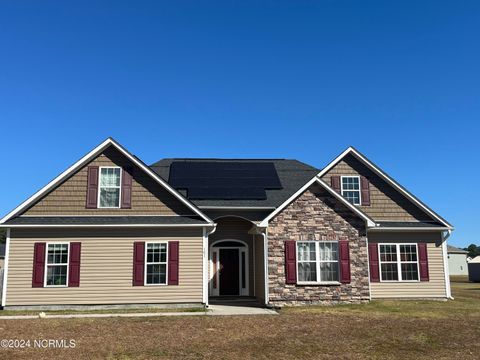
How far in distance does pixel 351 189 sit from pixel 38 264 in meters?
13.8

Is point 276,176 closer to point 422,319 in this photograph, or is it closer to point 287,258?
point 287,258

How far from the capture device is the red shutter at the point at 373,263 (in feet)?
66.7

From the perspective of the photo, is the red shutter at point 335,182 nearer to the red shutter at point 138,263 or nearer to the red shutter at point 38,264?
the red shutter at point 138,263

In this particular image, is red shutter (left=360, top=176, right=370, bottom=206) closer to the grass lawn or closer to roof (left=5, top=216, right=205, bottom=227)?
the grass lawn

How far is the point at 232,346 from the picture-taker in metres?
10.7

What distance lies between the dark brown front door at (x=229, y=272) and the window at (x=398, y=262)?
6.61m

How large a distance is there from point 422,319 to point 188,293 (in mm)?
8357

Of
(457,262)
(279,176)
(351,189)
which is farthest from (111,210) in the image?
(457,262)

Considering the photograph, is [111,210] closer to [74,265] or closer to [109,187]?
[109,187]

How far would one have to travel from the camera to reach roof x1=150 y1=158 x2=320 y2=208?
2081cm

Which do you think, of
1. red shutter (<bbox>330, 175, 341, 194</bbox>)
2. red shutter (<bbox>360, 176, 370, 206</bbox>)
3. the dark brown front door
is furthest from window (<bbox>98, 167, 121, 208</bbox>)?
red shutter (<bbox>360, 176, 370, 206</bbox>)

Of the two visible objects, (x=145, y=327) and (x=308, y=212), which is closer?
(x=145, y=327)

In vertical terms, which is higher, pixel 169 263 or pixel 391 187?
pixel 391 187

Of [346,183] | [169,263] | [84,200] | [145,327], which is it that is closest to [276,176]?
[346,183]
